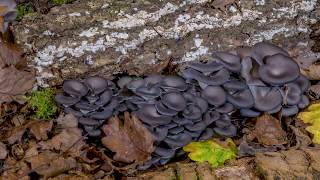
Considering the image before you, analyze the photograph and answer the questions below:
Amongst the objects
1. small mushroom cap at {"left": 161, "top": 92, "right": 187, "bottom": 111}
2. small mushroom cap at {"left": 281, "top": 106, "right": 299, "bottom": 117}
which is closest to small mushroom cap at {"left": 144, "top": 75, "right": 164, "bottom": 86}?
small mushroom cap at {"left": 161, "top": 92, "right": 187, "bottom": 111}

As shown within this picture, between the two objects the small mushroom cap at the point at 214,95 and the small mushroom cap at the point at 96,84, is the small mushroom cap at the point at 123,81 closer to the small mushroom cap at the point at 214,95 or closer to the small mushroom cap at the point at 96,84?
the small mushroom cap at the point at 96,84

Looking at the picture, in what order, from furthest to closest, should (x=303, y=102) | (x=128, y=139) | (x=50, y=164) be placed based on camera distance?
(x=303, y=102), (x=128, y=139), (x=50, y=164)

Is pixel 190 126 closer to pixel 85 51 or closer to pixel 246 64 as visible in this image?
pixel 246 64

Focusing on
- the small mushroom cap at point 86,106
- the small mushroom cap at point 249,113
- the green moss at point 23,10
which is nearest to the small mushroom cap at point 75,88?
the small mushroom cap at point 86,106

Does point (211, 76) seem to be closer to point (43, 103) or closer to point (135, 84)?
point (135, 84)

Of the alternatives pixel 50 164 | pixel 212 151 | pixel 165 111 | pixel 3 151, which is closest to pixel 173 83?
pixel 165 111

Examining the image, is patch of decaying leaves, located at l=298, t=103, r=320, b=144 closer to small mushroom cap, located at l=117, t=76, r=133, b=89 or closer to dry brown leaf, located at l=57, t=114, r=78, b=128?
small mushroom cap, located at l=117, t=76, r=133, b=89
